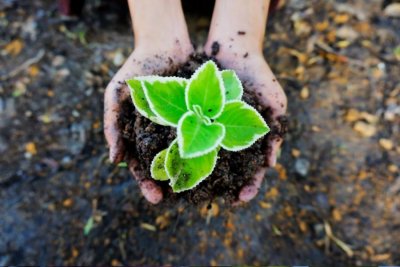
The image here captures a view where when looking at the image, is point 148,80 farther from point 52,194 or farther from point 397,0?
point 397,0

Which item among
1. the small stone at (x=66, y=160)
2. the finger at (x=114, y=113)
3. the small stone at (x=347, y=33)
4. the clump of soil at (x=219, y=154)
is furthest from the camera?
the small stone at (x=347, y=33)

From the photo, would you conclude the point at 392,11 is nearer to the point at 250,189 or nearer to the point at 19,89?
the point at 250,189

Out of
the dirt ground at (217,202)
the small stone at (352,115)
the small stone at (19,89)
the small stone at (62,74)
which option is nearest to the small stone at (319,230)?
the dirt ground at (217,202)

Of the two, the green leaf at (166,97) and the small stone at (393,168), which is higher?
the green leaf at (166,97)

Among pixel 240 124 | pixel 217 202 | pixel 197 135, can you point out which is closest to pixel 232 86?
pixel 240 124

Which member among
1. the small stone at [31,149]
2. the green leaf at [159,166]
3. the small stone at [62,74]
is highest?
the green leaf at [159,166]

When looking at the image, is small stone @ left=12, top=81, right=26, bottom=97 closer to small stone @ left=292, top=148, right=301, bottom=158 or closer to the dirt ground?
the dirt ground

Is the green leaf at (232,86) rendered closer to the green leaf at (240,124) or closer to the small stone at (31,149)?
the green leaf at (240,124)

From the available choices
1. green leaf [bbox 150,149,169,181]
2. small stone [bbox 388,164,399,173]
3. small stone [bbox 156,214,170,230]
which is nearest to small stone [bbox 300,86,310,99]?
small stone [bbox 388,164,399,173]
